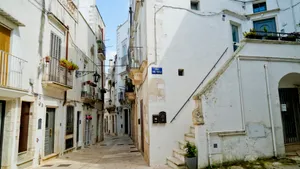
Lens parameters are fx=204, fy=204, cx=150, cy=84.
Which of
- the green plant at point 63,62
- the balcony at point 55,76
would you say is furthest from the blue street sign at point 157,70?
the green plant at point 63,62

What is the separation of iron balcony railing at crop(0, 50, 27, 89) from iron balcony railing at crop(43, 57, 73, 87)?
151 cm

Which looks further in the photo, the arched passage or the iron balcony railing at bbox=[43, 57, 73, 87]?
the iron balcony railing at bbox=[43, 57, 73, 87]

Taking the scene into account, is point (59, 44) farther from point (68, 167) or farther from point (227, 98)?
point (227, 98)

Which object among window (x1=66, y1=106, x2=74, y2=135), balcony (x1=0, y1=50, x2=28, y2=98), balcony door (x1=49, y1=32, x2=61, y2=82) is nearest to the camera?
balcony (x1=0, y1=50, x2=28, y2=98)

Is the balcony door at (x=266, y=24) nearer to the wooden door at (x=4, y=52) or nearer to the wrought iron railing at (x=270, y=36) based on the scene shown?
the wrought iron railing at (x=270, y=36)

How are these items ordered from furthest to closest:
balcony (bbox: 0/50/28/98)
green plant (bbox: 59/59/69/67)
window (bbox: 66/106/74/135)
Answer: window (bbox: 66/106/74/135) < green plant (bbox: 59/59/69/67) < balcony (bbox: 0/50/28/98)

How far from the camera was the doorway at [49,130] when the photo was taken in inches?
364

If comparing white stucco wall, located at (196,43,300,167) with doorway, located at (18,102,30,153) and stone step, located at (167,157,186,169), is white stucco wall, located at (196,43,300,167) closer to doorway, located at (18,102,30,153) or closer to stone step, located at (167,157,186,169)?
stone step, located at (167,157,186,169)

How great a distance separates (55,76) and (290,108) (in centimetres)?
1005

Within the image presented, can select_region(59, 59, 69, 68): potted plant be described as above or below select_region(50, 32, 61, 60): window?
below

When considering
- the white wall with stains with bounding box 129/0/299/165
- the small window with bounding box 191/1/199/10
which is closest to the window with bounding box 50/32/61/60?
the white wall with stains with bounding box 129/0/299/165

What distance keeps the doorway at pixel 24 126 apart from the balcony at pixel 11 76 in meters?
0.97

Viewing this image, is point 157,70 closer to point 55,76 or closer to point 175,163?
point 175,163

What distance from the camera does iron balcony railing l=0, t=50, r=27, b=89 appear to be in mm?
6410
